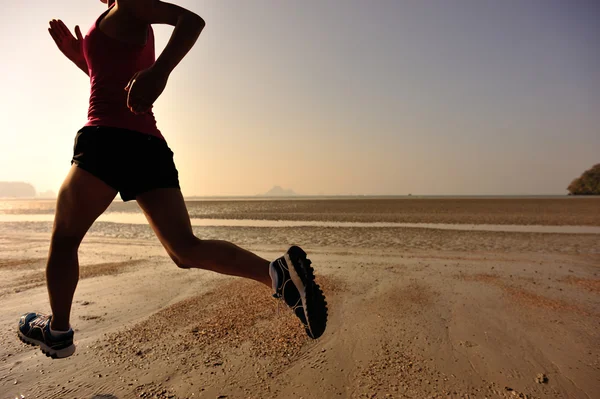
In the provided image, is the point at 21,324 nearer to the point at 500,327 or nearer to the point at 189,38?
the point at 189,38

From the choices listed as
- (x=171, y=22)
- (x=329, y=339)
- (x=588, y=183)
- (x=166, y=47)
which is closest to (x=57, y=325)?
(x=166, y=47)

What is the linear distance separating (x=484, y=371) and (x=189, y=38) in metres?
2.78

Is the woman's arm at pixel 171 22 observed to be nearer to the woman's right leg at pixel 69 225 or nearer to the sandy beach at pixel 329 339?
the woman's right leg at pixel 69 225

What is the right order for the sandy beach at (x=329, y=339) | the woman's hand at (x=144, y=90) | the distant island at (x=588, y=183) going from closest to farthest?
the woman's hand at (x=144, y=90)
the sandy beach at (x=329, y=339)
the distant island at (x=588, y=183)

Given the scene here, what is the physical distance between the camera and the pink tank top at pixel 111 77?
182cm

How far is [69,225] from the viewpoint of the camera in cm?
180

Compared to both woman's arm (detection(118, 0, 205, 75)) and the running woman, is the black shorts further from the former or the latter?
woman's arm (detection(118, 0, 205, 75))

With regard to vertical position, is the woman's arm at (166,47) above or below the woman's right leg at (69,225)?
above

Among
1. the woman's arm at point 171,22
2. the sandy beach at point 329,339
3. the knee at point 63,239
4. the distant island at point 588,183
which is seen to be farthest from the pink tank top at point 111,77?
the distant island at point 588,183

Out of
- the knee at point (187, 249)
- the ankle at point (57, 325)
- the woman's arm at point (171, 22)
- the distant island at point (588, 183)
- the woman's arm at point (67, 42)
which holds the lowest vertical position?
the ankle at point (57, 325)

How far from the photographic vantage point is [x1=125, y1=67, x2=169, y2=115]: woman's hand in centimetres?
154

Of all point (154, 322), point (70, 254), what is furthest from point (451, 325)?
point (70, 254)

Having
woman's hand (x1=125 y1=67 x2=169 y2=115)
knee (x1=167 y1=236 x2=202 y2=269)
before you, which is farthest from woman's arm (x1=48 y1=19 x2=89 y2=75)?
knee (x1=167 y1=236 x2=202 y2=269)

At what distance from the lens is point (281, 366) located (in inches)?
94.4
